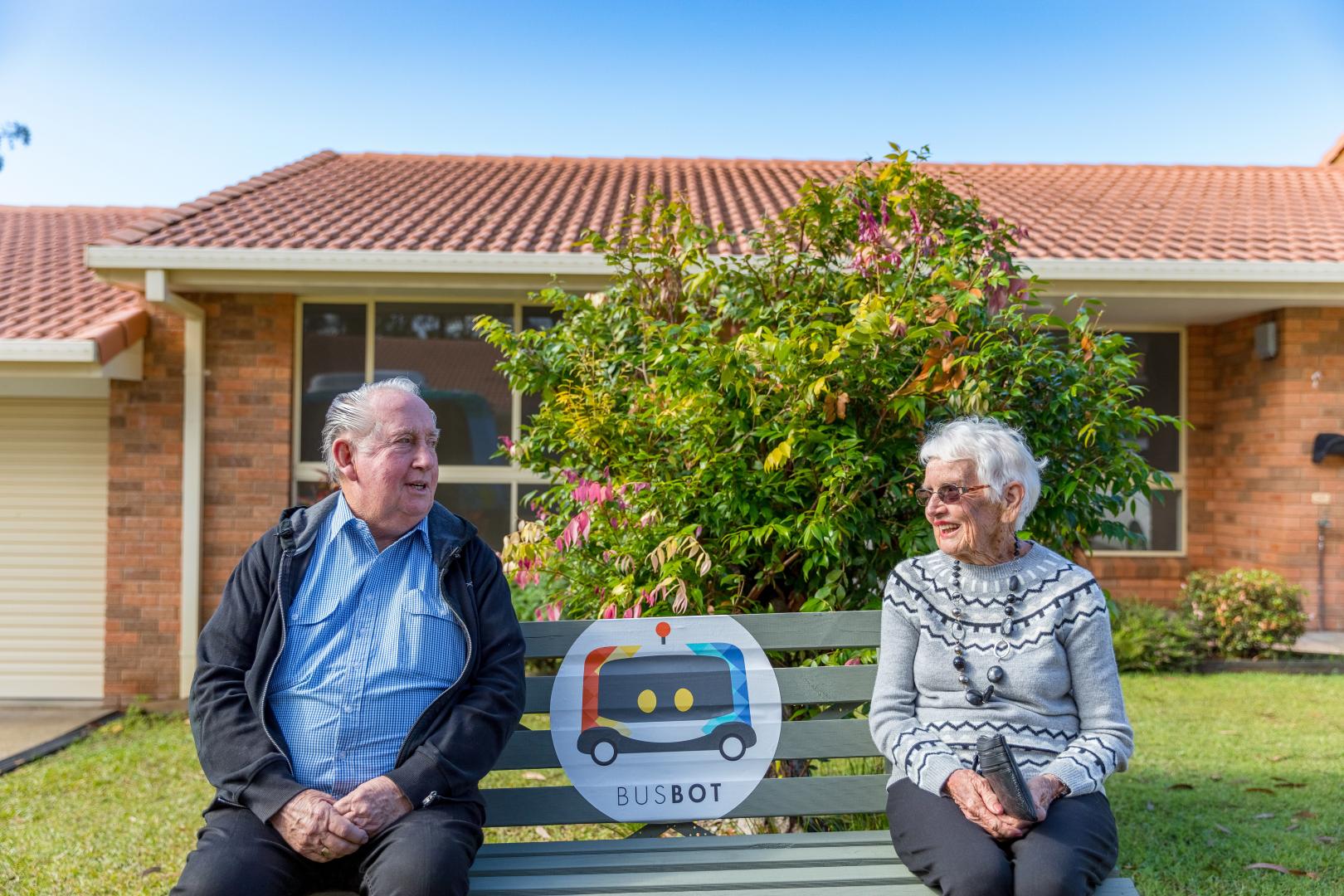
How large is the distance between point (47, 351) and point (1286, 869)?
700cm

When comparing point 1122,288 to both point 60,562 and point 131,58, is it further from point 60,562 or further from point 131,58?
point 131,58

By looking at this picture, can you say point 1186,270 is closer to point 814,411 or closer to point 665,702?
point 814,411

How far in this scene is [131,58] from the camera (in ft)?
56.5

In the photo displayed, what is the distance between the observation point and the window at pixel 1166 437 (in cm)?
906

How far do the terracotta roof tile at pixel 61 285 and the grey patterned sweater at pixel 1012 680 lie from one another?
5.70 meters

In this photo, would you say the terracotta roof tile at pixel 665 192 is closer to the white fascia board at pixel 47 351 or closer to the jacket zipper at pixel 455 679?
the white fascia board at pixel 47 351

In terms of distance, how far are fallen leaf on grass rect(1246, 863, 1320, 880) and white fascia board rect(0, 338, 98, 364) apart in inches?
258

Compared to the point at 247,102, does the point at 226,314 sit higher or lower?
lower

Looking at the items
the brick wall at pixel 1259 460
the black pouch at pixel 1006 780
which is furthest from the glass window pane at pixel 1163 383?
the black pouch at pixel 1006 780

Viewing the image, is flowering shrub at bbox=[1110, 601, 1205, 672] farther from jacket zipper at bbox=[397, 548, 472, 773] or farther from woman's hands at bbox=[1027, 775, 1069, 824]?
jacket zipper at bbox=[397, 548, 472, 773]

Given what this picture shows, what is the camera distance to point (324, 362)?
758cm

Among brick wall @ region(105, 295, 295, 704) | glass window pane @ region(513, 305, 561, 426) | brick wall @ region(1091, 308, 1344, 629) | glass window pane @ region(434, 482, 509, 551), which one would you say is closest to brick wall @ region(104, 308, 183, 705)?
brick wall @ region(105, 295, 295, 704)

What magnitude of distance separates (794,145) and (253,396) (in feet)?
67.1

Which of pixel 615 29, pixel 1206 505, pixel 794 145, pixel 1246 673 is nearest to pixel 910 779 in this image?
pixel 1246 673
